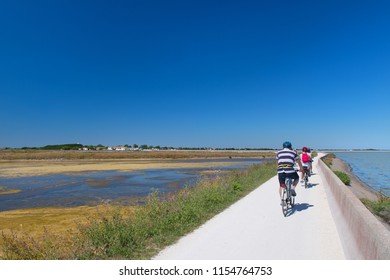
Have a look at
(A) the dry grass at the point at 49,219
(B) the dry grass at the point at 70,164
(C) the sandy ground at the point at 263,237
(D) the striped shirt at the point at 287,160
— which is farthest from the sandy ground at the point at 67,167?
(D) the striped shirt at the point at 287,160

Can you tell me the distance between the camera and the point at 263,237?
6.93 m

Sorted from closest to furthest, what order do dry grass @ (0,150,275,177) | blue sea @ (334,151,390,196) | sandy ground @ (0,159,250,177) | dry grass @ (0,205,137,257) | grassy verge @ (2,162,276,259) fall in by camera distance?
1. grassy verge @ (2,162,276,259)
2. dry grass @ (0,205,137,257)
3. blue sea @ (334,151,390,196)
4. sandy ground @ (0,159,250,177)
5. dry grass @ (0,150,275,177)

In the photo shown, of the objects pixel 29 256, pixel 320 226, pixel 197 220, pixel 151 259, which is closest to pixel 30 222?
pixel 29 256

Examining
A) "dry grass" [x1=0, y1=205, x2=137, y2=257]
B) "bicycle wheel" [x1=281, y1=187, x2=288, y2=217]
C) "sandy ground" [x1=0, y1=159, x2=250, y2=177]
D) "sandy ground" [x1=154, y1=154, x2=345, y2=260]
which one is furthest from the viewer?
"sandy ground" [x1=0, y1=159, x2=250, y2=177]

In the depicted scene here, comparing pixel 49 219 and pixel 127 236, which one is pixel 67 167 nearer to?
pixel 49 219

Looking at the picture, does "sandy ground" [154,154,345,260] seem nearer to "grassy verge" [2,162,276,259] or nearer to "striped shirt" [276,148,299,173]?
"grassy verge" [2,162,276,259]

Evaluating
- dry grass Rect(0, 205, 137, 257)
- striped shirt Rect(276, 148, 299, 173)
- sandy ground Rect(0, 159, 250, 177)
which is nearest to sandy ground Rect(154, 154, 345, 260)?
striped shirt Rect(276, 148, 299, 173)

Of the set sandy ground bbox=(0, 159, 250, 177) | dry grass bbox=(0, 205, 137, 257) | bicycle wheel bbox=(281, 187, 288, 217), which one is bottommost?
dry grass bbox=(0, 205, 137, 257)

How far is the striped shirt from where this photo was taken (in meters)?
9.14

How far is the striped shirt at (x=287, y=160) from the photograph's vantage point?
914 cm

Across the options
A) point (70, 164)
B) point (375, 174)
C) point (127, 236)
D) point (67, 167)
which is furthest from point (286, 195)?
point (70, 164)

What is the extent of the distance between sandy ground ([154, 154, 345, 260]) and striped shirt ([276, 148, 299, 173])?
4.28 feet

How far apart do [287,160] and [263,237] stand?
294 centimetres
